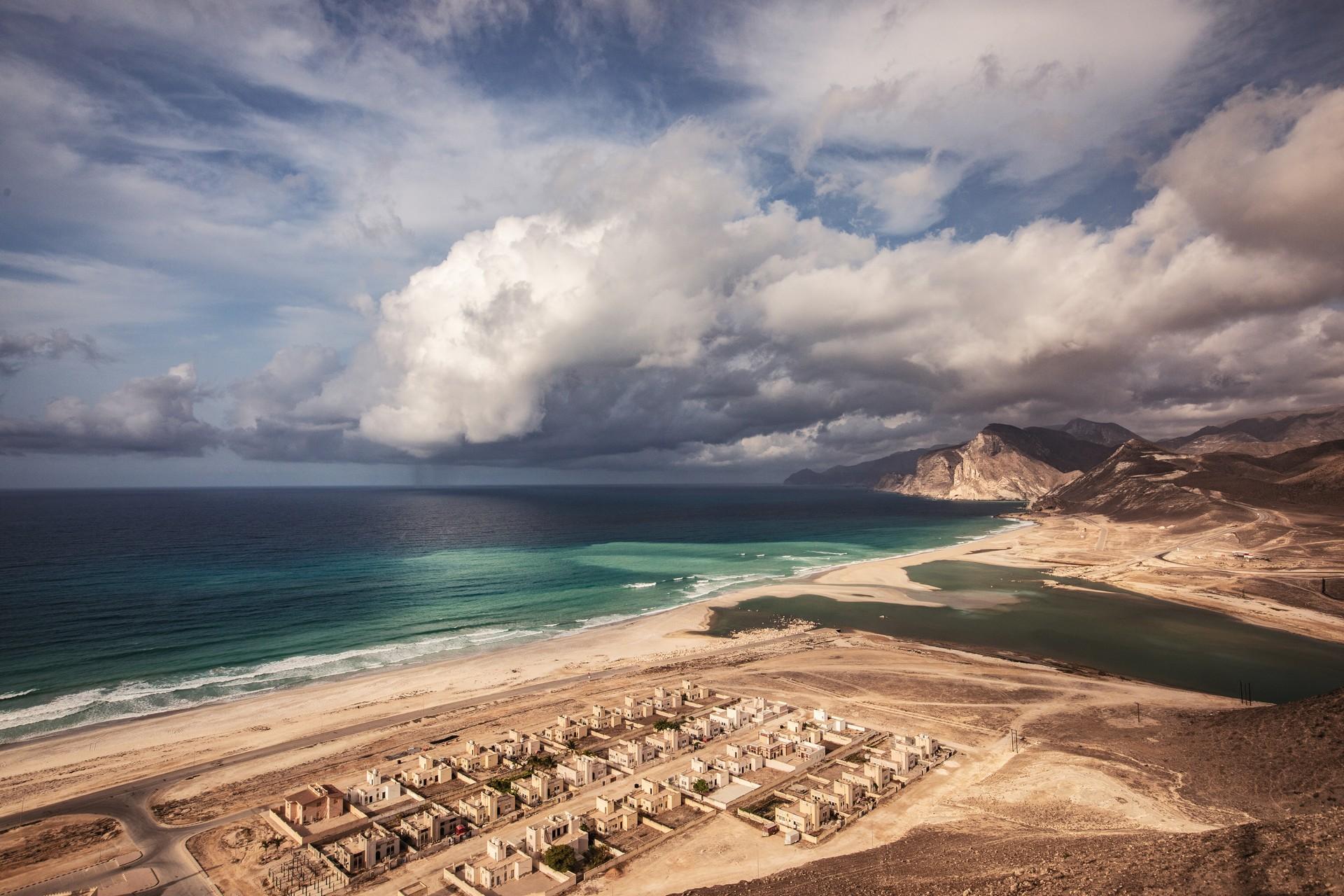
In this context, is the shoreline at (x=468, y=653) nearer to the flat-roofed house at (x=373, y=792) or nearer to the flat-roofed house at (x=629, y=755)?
the flat-roofed house at (x=373, y=792)

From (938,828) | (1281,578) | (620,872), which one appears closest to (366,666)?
(620,872)

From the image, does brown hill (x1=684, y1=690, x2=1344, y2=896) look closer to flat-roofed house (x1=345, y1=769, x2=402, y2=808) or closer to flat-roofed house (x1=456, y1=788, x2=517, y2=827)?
flat-roofed house (x1=456, y1=788, x2=517, y2=827)

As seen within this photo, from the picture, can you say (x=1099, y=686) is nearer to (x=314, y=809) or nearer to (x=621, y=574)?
(x=314, y=809)

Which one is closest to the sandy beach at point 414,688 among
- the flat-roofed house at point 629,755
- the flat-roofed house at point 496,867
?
the flat-roofed house at point 629,755

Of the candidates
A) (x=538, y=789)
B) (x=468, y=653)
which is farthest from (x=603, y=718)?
(x=468, y=653)

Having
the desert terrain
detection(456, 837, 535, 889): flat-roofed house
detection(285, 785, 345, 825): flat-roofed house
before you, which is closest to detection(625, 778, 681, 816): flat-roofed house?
the desert terrain
